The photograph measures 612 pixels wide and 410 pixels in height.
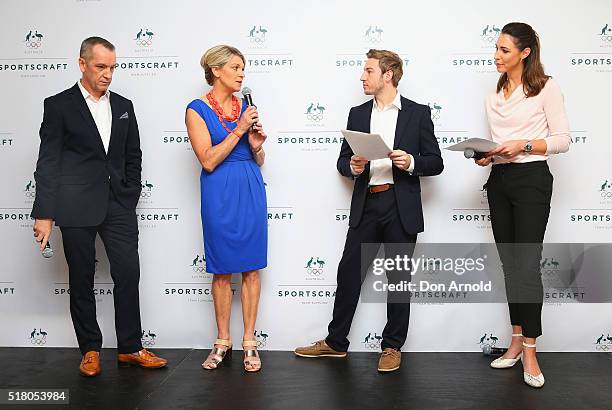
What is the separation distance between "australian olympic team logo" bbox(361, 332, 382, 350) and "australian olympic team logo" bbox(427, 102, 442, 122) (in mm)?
1392

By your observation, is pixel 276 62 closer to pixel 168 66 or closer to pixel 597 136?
pixel 168 66

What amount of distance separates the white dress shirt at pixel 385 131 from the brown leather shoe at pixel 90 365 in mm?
1823

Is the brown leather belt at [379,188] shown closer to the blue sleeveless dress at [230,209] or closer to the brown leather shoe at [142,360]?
the blue sleeveless dress at [230,209]

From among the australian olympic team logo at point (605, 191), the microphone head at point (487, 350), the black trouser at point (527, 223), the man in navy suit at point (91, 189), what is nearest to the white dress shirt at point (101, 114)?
the man in navy suit at point (91, 189)

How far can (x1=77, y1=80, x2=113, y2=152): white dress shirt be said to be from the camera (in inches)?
147

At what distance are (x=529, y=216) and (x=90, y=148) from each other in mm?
2374

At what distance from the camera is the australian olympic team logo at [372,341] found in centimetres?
423

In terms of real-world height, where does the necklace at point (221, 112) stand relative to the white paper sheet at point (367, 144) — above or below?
above

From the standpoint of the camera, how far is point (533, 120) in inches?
140

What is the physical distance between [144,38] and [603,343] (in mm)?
3429

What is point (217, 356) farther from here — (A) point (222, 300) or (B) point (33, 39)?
(B) point (33, 39)

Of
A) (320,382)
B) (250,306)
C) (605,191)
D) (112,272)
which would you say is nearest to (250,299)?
(250,306)

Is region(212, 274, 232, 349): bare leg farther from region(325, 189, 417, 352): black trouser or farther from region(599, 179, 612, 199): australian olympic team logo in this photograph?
region(599, 179, 612, 199): australian olympic team logo

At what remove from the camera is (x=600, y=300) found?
4188 millimetres
